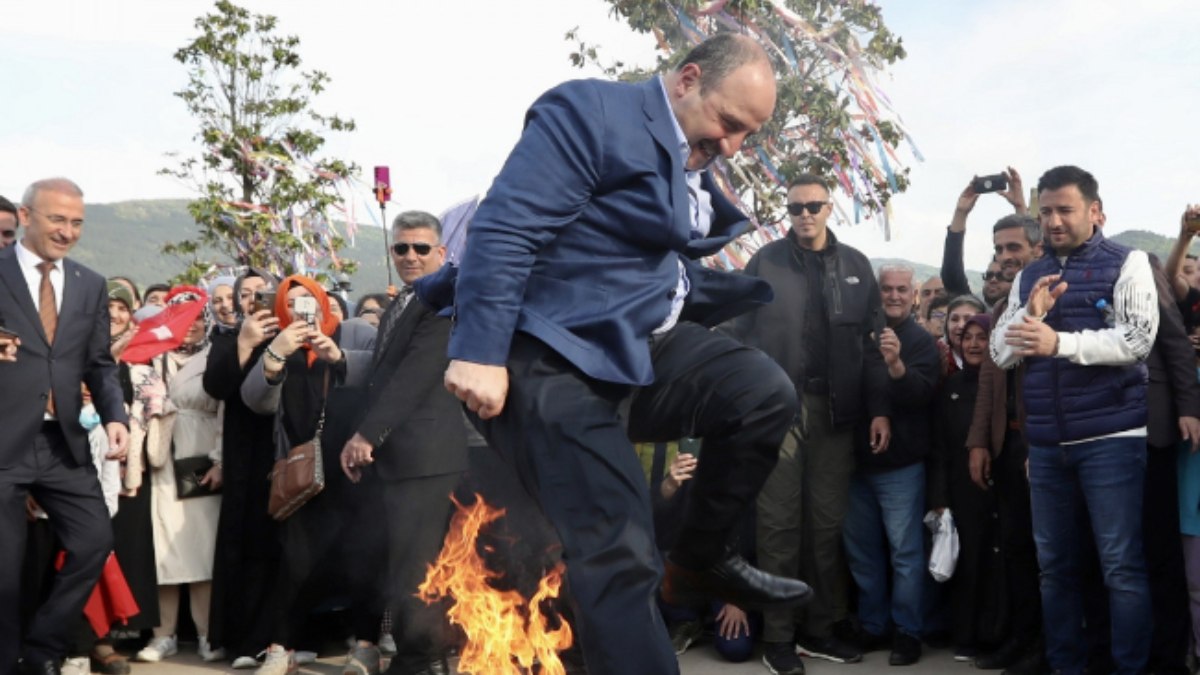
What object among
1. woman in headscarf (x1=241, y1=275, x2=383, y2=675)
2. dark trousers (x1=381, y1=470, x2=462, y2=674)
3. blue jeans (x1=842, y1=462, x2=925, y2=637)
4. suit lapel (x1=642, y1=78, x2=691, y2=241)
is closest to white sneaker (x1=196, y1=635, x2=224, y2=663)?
woman in headscarf (x1=241, y1=275, x2=383, y2=675)

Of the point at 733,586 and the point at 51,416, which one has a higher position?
the point at 51,416

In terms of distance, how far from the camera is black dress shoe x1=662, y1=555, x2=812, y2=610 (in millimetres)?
3895

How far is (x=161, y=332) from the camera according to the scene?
7.58 meters

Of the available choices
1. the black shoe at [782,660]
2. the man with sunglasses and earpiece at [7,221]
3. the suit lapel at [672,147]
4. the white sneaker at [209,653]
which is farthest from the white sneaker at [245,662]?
the suit lapel at [672,147]

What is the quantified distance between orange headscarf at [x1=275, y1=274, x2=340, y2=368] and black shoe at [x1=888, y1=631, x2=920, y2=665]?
3.57 metres

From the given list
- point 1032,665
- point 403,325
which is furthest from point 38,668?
point 1032,665

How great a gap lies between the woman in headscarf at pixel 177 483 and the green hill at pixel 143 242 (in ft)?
359

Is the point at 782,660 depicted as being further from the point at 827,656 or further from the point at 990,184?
the point at 990,184

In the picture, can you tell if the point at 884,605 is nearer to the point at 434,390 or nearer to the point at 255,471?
the point at 434,390

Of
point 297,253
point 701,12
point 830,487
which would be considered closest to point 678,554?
point 830,487

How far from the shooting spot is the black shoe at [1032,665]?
6.43 m

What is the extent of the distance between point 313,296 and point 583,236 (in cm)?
368

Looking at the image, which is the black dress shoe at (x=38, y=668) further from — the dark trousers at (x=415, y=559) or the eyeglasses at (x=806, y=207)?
the eyeglasses at (x=806, y=207)

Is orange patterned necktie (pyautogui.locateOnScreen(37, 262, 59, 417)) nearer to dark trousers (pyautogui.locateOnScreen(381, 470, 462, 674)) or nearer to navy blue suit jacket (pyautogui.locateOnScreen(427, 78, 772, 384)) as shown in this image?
dark trousers (pyautogui.locateOnScreen(381, 470, 462, 674))
